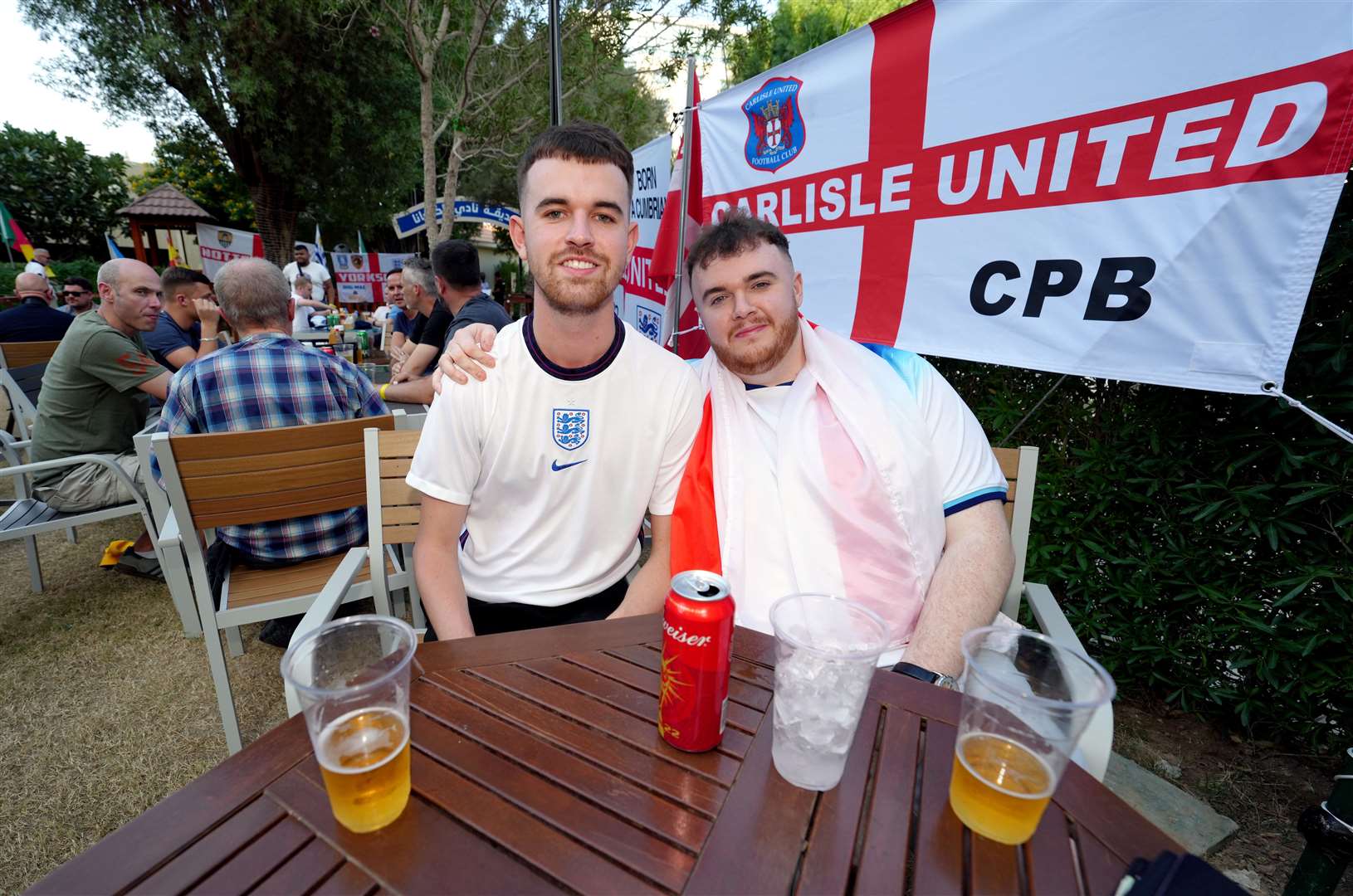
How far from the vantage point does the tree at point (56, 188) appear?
75.7 feet

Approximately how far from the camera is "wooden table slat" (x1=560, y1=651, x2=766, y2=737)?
99 centimetres

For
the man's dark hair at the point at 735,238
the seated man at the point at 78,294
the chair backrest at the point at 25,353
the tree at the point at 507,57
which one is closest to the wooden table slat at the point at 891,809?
the man's dark hair at the point at 735,238

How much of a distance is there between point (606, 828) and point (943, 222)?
228 cm

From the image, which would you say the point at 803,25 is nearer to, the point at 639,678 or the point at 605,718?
the point at 639,678

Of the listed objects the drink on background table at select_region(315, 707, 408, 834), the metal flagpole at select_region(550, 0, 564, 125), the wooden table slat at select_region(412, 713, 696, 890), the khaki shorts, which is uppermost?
the metal flagpole at select_region(550, 0, 564, 125)

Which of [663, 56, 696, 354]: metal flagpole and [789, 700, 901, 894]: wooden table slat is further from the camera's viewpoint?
[663, 56, 696, 354]: metal flagpole

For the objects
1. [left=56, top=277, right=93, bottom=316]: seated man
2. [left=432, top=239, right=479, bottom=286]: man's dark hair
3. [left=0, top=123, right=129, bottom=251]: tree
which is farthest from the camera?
[left=0, top=123, right=129, bottom=251]: tree

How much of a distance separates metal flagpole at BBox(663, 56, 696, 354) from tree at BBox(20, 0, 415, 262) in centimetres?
998

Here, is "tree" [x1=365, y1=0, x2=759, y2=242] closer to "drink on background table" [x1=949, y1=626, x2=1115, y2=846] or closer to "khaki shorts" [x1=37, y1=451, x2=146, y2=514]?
"khaki shorts" [x1=37, y1=451, x2=146, y2=514]

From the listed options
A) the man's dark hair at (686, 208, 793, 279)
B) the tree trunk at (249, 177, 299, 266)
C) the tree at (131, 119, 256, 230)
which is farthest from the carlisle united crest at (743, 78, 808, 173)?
the tree at (131, 119, 256, 230)

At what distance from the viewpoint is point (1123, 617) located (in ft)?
7.31

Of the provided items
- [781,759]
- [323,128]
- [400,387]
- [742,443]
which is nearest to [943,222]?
[742,443]

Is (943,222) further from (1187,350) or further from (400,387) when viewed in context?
(400,387)

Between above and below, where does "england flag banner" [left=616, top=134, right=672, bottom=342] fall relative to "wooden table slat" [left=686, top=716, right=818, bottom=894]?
above
